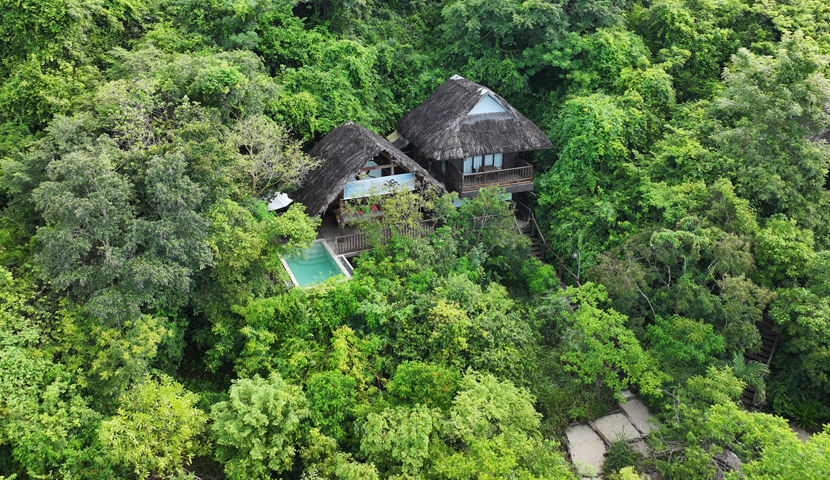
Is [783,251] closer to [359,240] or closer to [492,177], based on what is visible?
[492,177]

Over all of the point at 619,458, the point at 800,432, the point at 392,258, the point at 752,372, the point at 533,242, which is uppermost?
the point at 392,258

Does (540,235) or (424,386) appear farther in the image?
(540,235)

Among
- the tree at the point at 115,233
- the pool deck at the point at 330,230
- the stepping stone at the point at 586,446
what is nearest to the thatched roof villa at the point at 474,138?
the pool deck at the point at 330,230

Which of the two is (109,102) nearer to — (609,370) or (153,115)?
(153,115)

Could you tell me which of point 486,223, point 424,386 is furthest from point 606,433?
point 486,223

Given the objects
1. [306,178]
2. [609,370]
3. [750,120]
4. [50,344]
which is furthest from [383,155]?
[750,120]

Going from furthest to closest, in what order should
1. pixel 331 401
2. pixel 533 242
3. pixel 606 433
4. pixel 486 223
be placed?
pixel 533 242 < pixel 486 223 < pixel 606 433 < pixel 331 401

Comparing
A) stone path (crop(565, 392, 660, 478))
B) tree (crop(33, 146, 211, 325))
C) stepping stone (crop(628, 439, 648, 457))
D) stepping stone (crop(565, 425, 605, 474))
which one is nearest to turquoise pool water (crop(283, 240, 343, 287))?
tree (crop(33, 146, 211, 325))

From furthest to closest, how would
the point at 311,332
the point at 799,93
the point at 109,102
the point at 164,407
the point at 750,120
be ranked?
the point at 750,120
the point at 799,93
the point at 311,332
the point at 109,102
the point at 164,407
